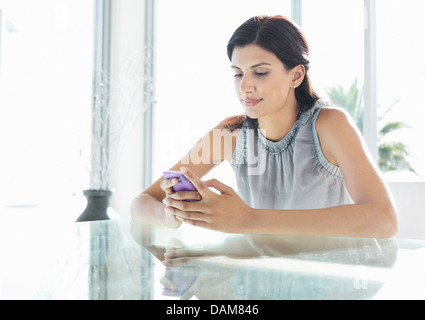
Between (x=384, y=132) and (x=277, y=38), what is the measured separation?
1.35m

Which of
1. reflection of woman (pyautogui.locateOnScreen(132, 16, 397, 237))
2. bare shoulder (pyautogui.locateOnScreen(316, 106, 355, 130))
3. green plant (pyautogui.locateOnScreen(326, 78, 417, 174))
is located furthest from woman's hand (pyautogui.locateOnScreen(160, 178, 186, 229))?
green plant (pyautogui.locateOnScreen(326, 78, 417, 174))

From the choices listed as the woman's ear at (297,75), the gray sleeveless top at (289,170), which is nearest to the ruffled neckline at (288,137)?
the gray sleeveless top at (289,170)

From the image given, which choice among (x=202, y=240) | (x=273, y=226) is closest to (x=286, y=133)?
(x=273, y=226)

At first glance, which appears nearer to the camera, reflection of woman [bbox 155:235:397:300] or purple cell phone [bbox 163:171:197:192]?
reflection of woman [bbox 155:235:397:300]

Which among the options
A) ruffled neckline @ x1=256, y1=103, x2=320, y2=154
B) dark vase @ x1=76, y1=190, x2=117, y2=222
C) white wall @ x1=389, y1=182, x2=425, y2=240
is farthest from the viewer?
dark vase @ x1=76, y1=190, x2=117, y2=222

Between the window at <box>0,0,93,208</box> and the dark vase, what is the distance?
66cm

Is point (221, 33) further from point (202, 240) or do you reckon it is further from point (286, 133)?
point (202, 240)

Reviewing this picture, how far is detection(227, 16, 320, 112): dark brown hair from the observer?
4.68ft

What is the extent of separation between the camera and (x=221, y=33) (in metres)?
3.41

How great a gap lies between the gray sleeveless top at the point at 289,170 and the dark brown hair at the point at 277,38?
0.21 metres

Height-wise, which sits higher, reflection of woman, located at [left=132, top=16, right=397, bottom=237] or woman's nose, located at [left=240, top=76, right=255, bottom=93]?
woman's nose, located at [left=240, top=76, right=255, bottom=93]

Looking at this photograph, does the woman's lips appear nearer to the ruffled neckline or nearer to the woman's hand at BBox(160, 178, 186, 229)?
the ruffled neckline

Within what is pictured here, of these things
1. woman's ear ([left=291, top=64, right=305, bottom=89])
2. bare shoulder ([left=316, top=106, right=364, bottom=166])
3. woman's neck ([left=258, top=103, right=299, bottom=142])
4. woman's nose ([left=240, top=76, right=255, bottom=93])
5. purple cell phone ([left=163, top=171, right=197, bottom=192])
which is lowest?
purple cell phone ([left=163, top=171, right=197, bottom=192])

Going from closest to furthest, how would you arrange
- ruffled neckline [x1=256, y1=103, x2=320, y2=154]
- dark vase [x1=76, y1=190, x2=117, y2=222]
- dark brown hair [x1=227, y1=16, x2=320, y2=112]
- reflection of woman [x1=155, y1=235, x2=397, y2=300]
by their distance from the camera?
reflection of woman [x1=155, y1=235, x2=397, y2=300], dark brown hair [x1=227, y1=16, x2=320, y2=112], ruffled neckline [x1=256, y1=103, x2=320, y2=154], dark vase [x1=76, y1=190, x2=117, y2=222]
